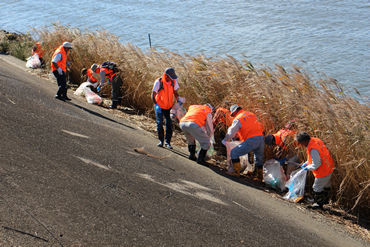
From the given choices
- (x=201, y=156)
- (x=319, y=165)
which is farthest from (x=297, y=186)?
(x=201, y=156)

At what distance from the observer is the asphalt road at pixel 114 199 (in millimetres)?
2682

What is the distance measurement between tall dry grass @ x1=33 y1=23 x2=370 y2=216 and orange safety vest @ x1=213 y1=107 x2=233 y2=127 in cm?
42

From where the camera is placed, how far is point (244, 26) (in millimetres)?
27047

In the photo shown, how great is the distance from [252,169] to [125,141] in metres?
2.67

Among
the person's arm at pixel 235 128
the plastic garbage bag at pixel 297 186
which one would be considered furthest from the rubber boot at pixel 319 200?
the person's arm at pixel 235 128

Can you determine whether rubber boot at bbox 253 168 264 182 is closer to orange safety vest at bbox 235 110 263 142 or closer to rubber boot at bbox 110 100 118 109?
orange safety vest at bbox 235 110 263 142

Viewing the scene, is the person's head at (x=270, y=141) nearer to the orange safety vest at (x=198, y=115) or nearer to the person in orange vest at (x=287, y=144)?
the person in orange vest at (x=287, y=144)

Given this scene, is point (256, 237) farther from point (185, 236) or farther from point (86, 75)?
point (86, 75)

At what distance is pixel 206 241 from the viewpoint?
10.0 ft

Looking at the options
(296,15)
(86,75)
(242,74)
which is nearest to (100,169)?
(242,74)

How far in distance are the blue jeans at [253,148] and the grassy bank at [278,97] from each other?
1.38ft

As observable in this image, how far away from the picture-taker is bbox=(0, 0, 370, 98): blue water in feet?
64.5

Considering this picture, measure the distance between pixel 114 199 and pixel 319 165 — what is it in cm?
353

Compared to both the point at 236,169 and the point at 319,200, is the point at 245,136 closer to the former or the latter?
the point at 236,169
